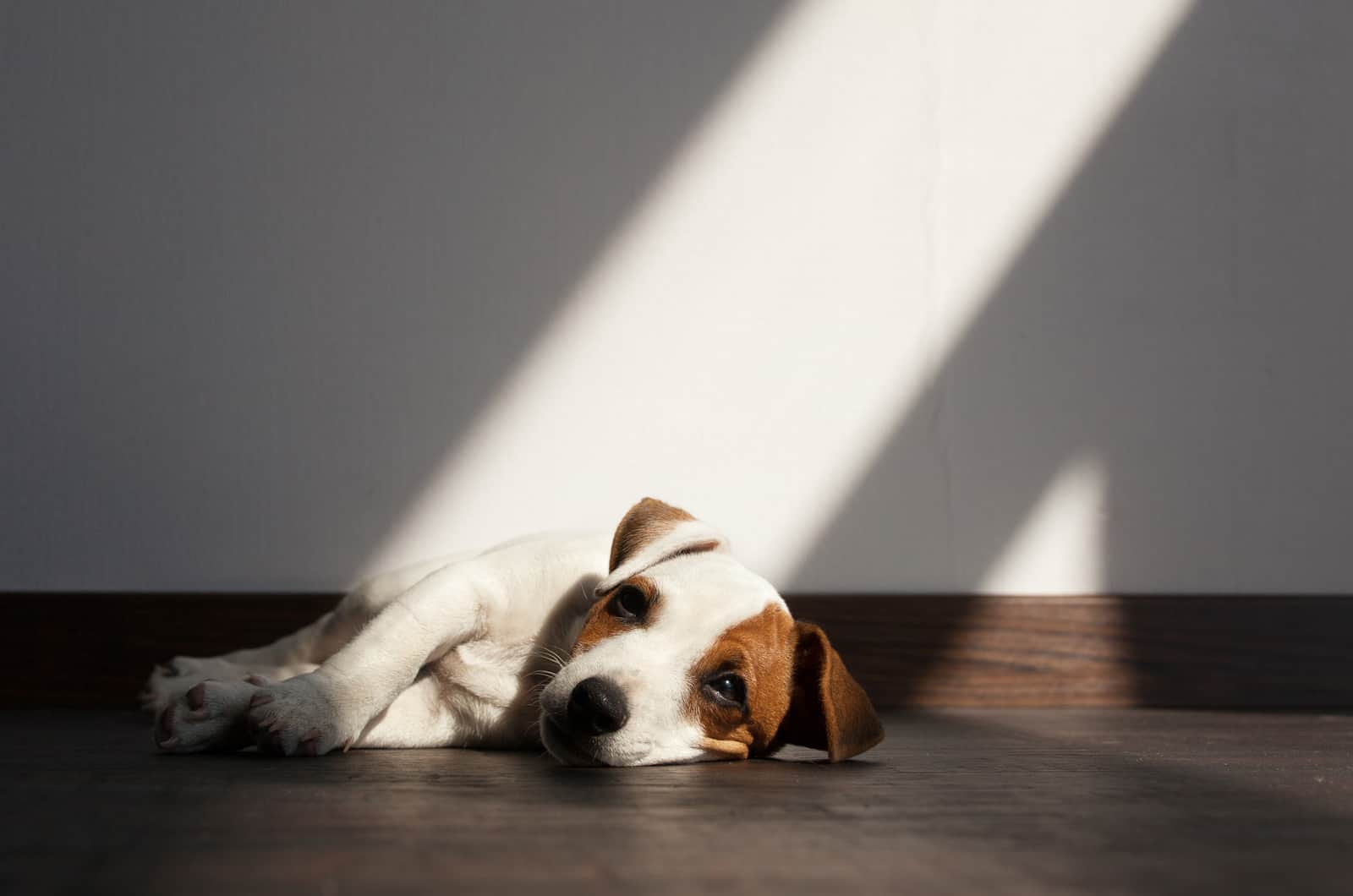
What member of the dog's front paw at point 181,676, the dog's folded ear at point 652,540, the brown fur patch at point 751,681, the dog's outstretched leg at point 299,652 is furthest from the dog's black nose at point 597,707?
the dog's front paw at point 181,676

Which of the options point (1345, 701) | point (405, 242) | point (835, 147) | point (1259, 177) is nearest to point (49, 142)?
point (405, 242)

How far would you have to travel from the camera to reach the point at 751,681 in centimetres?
149

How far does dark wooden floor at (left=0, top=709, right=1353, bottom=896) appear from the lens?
808mm

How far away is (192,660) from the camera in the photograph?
1.91 m

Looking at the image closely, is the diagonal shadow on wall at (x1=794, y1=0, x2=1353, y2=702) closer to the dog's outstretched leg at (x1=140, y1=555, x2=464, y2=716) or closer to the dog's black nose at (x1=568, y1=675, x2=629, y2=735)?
the dog's outstretched leg at (x1=140, y1=555, x2=464, y2=716)

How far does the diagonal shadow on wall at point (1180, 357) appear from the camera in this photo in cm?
249

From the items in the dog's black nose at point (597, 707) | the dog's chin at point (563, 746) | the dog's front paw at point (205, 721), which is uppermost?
the dog's black nose at point (597, 707)

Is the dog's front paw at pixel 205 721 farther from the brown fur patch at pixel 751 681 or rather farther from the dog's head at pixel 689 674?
the brown fur patch at pixel 751 681

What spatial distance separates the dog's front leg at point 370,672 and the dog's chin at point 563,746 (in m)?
0.21

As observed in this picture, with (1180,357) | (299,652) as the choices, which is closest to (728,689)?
(299,652)

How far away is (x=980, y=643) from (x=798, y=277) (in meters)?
0.84

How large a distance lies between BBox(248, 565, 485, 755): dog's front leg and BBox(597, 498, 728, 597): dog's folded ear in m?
0.19

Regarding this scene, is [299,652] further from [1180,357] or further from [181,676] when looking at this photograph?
[1180,357]

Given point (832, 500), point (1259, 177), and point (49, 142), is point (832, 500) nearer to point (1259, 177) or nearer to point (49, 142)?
point (1259, 177)
